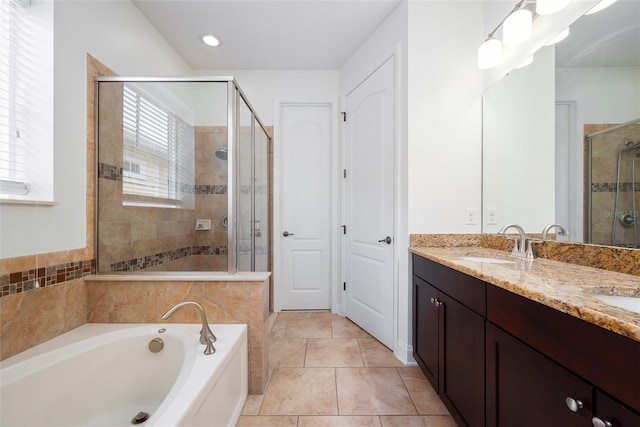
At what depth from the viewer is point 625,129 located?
100cm

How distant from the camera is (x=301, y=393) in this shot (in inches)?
59.3

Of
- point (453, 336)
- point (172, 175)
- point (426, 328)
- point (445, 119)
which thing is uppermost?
point (445, 119)

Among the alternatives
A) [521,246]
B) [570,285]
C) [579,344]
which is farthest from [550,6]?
[579,344]

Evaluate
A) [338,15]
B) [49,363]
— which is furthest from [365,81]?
[49,363]

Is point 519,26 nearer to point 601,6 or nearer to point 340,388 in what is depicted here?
point 601,6

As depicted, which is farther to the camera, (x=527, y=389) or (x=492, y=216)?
(x=492, y=216)

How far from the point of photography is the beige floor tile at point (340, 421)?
4.22 feet

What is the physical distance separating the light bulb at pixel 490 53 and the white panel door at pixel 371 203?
23.7 inches

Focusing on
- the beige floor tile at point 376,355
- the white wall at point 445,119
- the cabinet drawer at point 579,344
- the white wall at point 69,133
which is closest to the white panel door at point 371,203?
the beige floor tile at point 376,355

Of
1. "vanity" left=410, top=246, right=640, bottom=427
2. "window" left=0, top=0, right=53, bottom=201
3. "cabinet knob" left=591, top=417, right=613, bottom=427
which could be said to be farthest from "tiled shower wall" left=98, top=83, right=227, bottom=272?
"cabinet knob" left=591, top=417, right=613, bottom=427

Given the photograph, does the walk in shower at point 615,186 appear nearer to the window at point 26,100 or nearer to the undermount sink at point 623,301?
the undermount sink at point 623,301

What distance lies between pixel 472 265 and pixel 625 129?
807mm

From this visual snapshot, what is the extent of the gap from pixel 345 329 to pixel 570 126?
7.06 feet

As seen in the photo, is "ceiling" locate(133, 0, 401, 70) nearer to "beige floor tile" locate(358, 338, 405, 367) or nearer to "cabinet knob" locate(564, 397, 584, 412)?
"cabinet knob" locate(564, 397, 584, 412)
